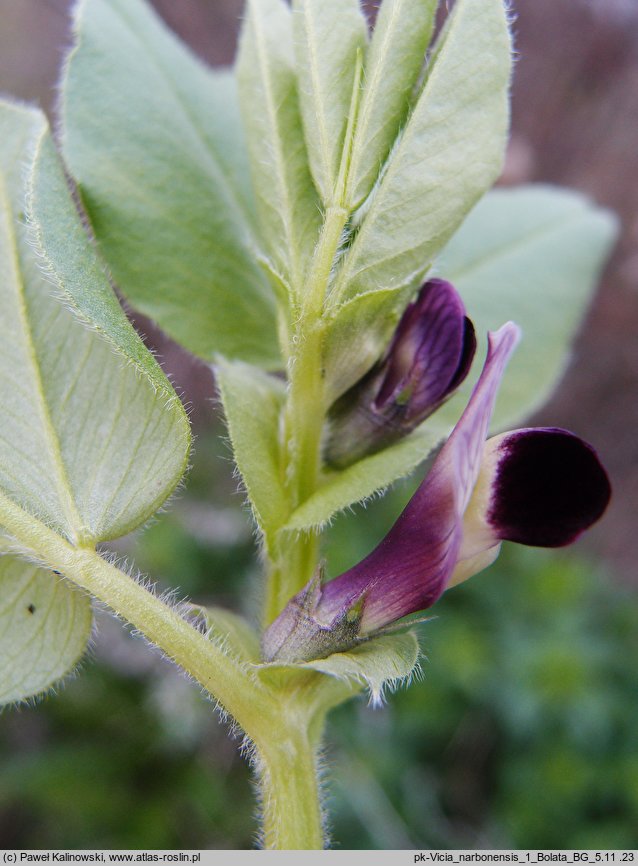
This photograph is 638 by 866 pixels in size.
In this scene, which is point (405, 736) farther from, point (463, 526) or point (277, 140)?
point (277, 140)

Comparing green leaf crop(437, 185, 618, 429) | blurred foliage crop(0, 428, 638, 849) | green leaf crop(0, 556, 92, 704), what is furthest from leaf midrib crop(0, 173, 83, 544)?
blurred foliage crop(0, 428, 638, 849)

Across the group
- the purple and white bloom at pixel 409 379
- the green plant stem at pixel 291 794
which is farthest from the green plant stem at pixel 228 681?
the purple and white bloom at pixel 409 379

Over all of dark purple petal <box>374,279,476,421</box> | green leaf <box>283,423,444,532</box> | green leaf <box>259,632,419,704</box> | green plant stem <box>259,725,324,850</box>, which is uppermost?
dark purple petal <box>374,279,476,421</box>

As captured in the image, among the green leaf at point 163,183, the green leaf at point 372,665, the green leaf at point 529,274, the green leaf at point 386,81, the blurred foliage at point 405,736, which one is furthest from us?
the blurred foliage at point 405,736

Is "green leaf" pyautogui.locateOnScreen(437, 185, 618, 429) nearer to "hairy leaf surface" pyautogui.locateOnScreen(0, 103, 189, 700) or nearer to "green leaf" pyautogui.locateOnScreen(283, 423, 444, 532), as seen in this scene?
"green leaf" pyautogui.locateOnScreen(283, 423, 444, 532)

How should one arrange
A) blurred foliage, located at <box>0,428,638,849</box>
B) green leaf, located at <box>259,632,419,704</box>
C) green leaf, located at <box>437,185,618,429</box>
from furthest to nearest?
blurred foliage, located at <box>0,428,638,849</box> → green leaf, located at <box>437,185,618,429</box> → green leaf, located at <box>259,632,419,704</box>

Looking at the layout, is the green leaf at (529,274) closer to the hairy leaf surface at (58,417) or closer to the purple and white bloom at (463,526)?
the purple and white bloom at (463,526)
